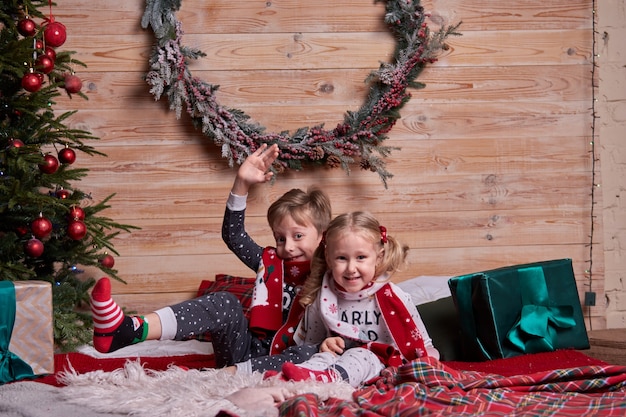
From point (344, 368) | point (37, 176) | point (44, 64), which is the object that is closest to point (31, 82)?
point (44, 64)

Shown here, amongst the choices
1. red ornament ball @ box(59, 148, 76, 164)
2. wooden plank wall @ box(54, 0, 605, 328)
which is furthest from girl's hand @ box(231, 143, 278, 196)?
wooden plank wall @ box(54, 0, 605, 328)

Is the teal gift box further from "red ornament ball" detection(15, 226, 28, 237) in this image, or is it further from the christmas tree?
"red ornament ball" detection(15, 226, 28, 237)

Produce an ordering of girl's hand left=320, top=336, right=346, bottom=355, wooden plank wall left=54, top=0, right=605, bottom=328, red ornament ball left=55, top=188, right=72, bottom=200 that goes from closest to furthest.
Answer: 1. girl's hand left=320, top=336, right=346, bottom=355
2. red ornament ball left=55, top=188, right=72, bottom=200
3. wooden plank wall left=54, top=0, right=605, bottom=328

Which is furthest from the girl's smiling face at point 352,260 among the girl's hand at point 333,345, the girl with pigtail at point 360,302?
the girl's hand at point 333,345

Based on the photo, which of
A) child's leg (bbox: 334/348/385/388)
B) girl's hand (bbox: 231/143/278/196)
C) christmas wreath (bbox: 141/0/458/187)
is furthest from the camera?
christmas wreath (bbox: 141/0/458/187)

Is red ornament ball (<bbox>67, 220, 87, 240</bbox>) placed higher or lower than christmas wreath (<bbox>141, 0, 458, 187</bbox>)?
lower

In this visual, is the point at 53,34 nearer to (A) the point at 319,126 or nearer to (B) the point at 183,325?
(A) the point at 319,126

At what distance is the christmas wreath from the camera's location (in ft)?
10.1

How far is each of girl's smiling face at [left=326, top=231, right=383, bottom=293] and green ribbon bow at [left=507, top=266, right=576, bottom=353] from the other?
552mm

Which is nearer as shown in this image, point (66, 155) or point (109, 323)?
point (109, 323)

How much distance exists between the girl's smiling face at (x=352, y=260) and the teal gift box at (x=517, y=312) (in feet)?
1.31

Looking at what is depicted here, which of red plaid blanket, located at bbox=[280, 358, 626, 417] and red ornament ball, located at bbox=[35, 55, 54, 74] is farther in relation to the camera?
red ornament ball, located at bbox=[35, 55, 54, 74]

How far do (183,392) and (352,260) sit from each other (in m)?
0.63

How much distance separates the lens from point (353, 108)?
3.27m
